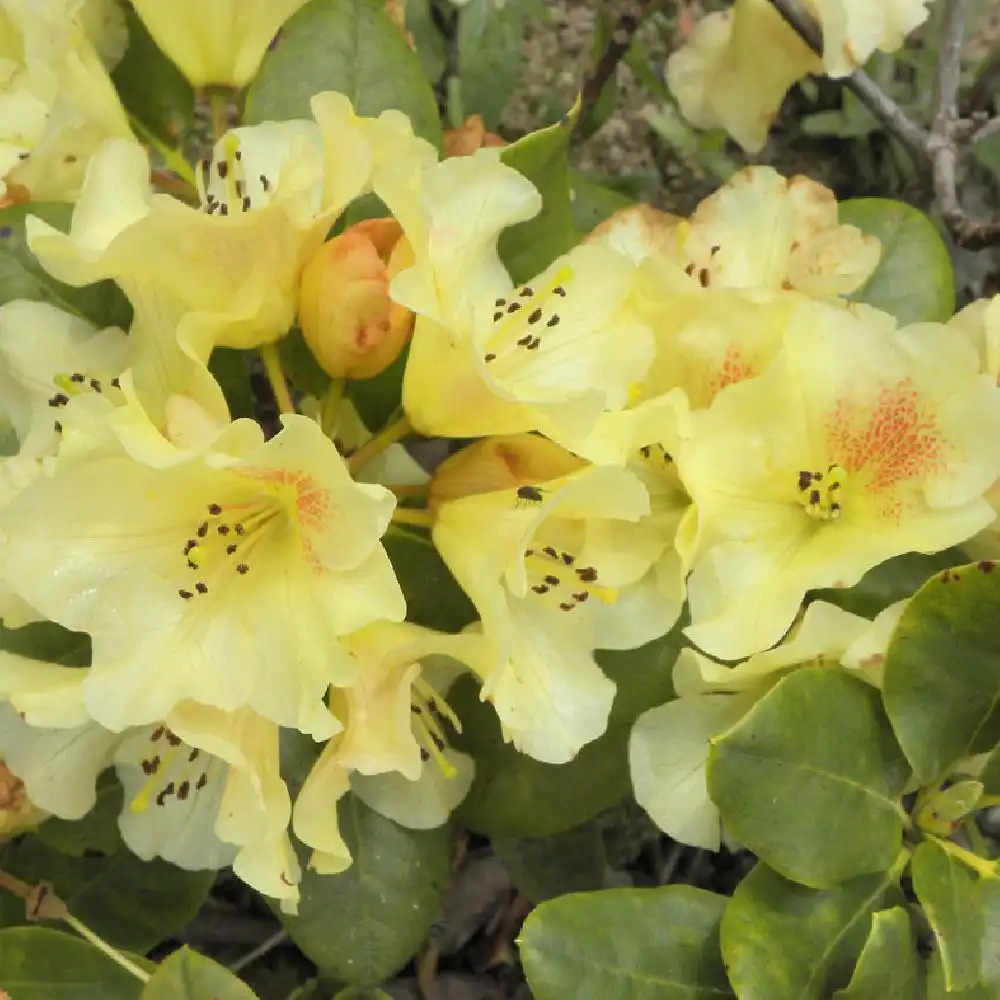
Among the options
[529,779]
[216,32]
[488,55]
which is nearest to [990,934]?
[529,779]

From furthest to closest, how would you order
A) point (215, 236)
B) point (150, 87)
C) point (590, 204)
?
point (590, 204)
point (150, 87)
point (215, 236)

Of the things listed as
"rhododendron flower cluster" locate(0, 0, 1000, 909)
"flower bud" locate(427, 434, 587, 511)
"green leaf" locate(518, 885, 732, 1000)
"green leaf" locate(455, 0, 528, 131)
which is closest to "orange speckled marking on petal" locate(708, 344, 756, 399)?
"rhododendron flower cluster" locate(0, 0, 1000, 909)

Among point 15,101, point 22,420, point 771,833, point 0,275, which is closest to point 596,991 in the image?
point 771,833

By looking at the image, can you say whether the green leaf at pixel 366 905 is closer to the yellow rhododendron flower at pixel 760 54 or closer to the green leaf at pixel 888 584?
the green leaf at pixel 888 584

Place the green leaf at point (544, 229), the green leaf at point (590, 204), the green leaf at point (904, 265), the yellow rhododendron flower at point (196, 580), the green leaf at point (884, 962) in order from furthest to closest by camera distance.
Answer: the green leaf at point (590, 204) → the green leaf at point (904, 265) → the green leaf at point (544, 229) → the green leaf at point (884, 962) → the yellow rhododendron flower at point (196, 580)

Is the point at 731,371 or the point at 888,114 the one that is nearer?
the point at 731,371

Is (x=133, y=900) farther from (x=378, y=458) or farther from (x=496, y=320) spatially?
(x=496, y=320)

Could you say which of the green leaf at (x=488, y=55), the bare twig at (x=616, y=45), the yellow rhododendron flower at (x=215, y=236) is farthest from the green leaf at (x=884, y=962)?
the green leaf at (x=488, y=55)
